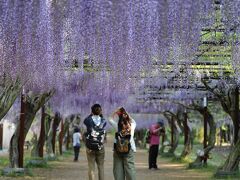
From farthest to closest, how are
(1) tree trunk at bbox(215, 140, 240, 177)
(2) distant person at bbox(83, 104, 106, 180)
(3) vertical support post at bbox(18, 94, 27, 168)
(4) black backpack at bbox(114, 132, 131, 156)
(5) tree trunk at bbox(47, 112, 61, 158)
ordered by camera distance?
1. (5) tree trunk at bbox(47, 112, 61, 158)
2. (3) vertical support post at bbox(18, 94, 27, 168)
3. (1) tree trunk at bbox(215, 140, 240, 177)
4. (2) distant person at bbox(83, 104, 106, 180)
5. (4) black backpack at bbox(114, 132, 131, 156)

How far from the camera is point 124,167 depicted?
7.84 m

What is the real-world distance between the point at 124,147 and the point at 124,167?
0.34 metres

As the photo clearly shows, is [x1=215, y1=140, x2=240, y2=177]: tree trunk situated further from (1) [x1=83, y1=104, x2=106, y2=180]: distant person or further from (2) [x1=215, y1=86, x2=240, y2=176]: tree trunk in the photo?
(1) [x1=83, y1=104, x2=106, y2=180]: distant person

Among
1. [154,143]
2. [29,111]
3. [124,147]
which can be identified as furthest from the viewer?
[154,143]

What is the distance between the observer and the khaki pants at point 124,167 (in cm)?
775

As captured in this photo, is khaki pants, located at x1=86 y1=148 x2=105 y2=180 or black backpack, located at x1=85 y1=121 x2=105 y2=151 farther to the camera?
khaki pants, located at x1=86 y1=148 x2=105 y2=180

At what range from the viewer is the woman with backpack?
772 cm

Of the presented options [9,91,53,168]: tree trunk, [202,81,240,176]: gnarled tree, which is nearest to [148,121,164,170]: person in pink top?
[202,81,240,176]: gnarled tree

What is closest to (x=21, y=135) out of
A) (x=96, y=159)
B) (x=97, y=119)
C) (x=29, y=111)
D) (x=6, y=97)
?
(x=29, y=111)

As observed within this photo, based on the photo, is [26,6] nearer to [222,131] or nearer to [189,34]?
[189,34]

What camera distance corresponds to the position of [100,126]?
7852 millimetres

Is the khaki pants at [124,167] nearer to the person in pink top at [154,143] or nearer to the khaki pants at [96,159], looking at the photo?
the khaki pants at [96,159]

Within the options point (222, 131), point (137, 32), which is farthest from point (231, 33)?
point (222, 131)

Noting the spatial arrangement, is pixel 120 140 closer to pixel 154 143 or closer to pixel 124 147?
pixel 124 147
